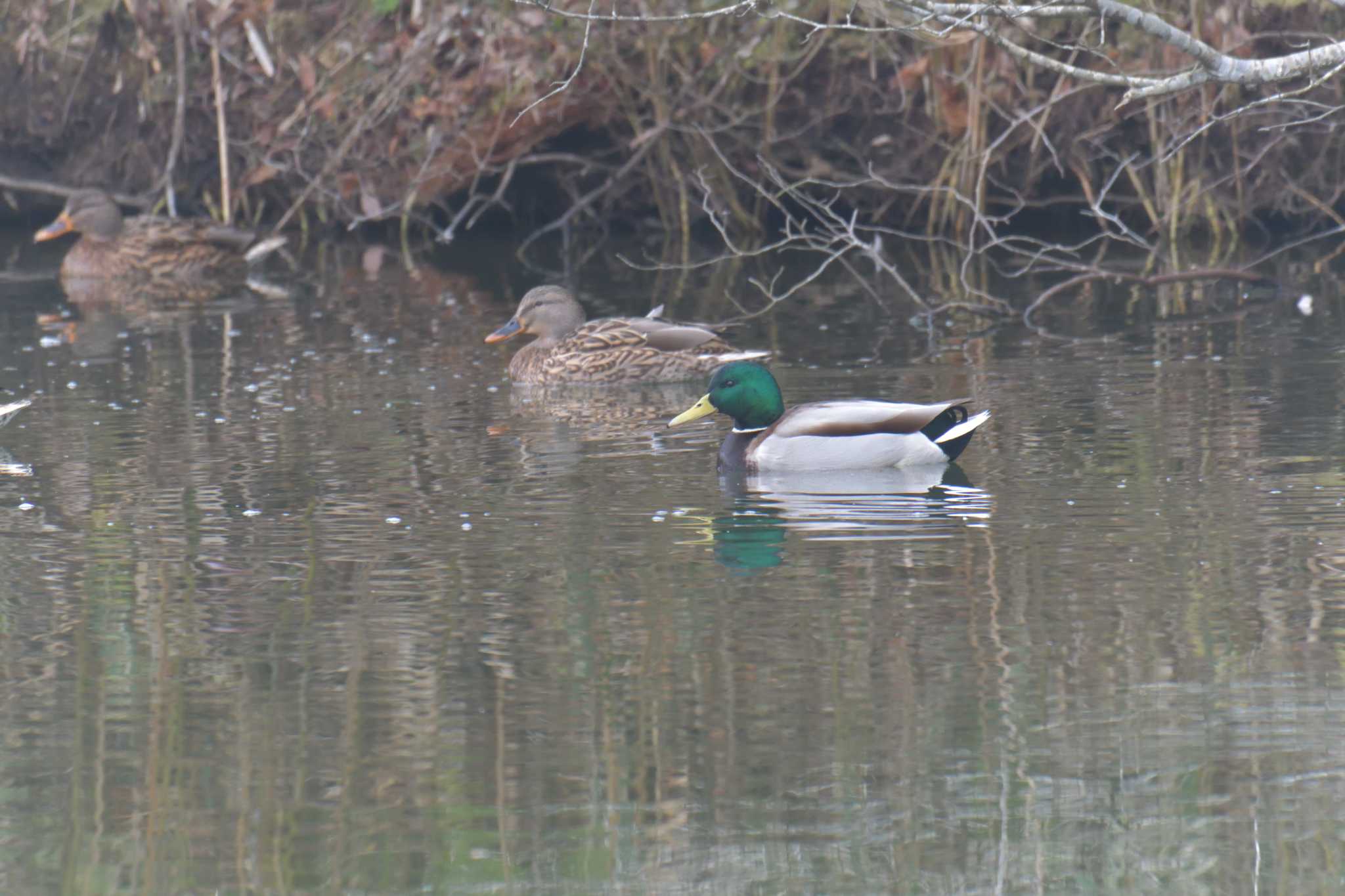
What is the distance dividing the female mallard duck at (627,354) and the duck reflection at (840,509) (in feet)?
10.4

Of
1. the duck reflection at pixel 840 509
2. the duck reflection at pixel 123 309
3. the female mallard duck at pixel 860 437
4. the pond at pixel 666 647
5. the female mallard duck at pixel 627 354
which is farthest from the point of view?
the duck reflection at pixel 123 309

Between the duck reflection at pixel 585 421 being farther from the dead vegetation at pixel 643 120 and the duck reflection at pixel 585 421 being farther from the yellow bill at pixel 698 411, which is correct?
the dead vegetation at pixel 643 120

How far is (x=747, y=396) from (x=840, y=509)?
1421 millimetres

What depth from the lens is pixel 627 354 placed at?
1216cm

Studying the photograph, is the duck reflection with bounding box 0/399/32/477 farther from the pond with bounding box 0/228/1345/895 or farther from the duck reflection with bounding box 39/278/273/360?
the duck reflection with bounding box 39/278/273/360

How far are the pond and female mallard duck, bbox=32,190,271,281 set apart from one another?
6.52 metres

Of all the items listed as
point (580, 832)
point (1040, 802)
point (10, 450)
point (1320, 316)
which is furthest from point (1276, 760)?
point (1320, 316)

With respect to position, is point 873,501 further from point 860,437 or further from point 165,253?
point 165,253

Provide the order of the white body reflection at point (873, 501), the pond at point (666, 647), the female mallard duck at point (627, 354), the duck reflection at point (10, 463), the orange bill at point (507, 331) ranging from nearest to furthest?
the pond at point (666, 647) < the white body reflection at point (873, 501) < the duck reflection at point (10, 463) < the female mallard duck at point (627, 354) < the orange bill at point (507, 331)

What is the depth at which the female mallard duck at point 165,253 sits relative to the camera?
17.6 meters

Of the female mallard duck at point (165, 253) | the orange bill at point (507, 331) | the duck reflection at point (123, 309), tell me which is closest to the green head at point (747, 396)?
the orange bill at point (507, 331)

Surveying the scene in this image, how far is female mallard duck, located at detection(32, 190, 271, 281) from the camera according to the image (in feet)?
57.9

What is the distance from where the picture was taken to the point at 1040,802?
4938 millimetres

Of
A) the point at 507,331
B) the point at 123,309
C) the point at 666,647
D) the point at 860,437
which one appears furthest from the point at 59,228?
the point at 666,647
